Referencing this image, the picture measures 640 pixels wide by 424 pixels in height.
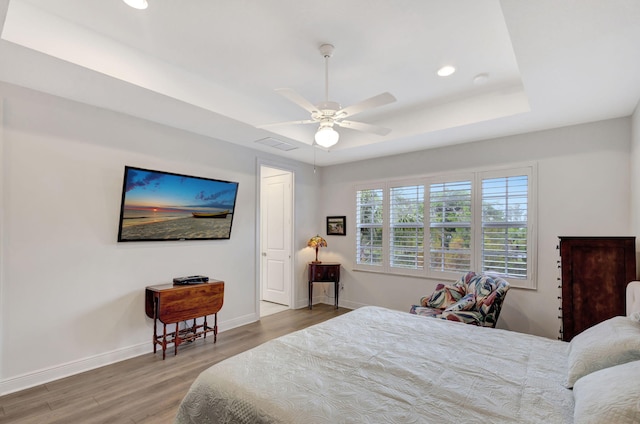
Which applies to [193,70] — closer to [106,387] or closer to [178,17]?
[178,17]

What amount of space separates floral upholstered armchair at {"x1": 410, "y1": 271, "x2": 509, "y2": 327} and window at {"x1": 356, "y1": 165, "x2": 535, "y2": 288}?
563 mm

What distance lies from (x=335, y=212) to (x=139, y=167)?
127 inches

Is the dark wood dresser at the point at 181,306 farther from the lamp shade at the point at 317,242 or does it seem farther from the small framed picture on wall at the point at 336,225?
the small framed picture on wall at the point at 336,225

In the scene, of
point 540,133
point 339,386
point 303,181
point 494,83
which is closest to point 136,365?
point 339,386

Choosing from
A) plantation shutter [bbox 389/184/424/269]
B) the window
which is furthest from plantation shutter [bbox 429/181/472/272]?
plantation shutter [bbox 389/184/424/269]

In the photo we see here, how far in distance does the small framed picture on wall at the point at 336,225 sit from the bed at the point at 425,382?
11.3 feet

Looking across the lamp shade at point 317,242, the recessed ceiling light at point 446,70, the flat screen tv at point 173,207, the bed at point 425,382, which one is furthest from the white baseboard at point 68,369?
the recessed ceiling light at point 446,70

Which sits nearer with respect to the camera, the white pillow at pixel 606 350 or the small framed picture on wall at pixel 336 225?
the white pillow at pixel 606 350

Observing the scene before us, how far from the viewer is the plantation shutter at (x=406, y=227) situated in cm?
468

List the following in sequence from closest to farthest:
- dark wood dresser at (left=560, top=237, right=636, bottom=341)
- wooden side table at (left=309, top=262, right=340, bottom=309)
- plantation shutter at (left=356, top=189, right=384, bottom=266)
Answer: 1. dark wood dresser at (left=560, top=237, right=636, bottom=341)
2. plantation shutter at (left=356, top=189, right=384, bottom=266)
3. wooden side table at (left=309, top=262, right=340, bottom=309)

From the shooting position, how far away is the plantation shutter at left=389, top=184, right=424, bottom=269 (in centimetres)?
468

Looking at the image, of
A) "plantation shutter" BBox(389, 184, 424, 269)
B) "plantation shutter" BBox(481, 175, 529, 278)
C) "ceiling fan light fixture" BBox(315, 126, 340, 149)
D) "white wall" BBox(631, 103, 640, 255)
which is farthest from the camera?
"plantation shutter" BBox(389, 184, 424, 269)

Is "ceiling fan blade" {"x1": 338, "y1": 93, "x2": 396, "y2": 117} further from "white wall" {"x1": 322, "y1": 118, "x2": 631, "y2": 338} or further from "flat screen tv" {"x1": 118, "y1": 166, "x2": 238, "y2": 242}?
"white wall" {"x1": 322, "y1": 118, "x2": 631, "y2": 338}

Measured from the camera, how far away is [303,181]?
18.4ft
